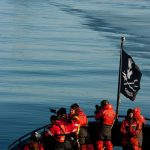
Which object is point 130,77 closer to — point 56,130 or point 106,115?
point 106,115

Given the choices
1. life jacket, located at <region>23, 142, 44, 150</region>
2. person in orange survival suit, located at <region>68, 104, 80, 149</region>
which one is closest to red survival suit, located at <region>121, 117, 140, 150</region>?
person in orange survival suit, located at <region>68, 104, 80, 149</region>

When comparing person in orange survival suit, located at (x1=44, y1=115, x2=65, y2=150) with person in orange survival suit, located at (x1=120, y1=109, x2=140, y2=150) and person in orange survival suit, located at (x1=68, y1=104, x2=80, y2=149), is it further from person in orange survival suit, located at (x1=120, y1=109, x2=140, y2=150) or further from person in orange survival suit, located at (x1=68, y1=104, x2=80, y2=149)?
person in orange survival suit, located at (x1=120, y1=109, x2=140, y2=150)

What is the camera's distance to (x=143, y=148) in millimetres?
17000

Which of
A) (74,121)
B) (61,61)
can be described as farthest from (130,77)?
(61,61)

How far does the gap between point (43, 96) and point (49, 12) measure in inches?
3200

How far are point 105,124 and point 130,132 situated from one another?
836mm

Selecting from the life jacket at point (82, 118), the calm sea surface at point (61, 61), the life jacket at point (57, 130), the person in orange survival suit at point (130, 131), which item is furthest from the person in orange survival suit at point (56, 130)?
the calm sea surface at point (61, 61)

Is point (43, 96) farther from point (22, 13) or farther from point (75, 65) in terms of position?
point (22, 13)

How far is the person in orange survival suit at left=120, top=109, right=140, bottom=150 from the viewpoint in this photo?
15089 millimetres

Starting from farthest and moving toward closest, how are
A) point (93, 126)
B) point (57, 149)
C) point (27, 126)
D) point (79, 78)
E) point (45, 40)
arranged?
point (45, 40) → point (79, 78) → point (27, 126) → point (93, 126) → point (57, 149)

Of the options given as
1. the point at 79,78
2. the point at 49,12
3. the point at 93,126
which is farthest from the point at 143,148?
the point at 49,12

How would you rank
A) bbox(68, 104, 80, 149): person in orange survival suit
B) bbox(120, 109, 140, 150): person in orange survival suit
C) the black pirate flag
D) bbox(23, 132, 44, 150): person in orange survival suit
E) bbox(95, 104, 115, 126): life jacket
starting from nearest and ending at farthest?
bbox(23, 132, 44, 150): person in orange survival suit, bbox(68, 104, 80, 149): person in orange survival suit, bbox(120, 109, 140, 150): person in orange survival suit, bbox(95, 104, 115, 126): life jacket, the black pirate flag

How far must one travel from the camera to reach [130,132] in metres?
15.2

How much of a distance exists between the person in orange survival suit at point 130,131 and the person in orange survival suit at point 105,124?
50cm
